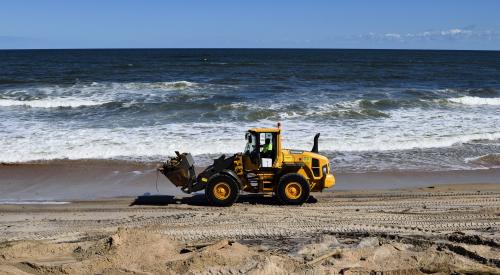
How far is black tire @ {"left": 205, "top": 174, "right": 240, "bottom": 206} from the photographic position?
38.5 ft

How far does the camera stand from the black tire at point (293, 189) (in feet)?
38.4

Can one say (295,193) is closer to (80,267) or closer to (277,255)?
(277,255)

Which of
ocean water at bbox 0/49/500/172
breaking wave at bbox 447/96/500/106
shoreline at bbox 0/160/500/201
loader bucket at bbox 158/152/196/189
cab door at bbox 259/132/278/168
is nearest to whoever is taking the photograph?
cab door at bbox 259/132/278/168

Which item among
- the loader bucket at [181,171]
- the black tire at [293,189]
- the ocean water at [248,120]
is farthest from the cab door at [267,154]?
the ocean water at [248,120]

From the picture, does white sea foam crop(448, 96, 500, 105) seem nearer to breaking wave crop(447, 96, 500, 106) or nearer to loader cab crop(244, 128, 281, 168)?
breaking wave crop(447, 96, 500, 106)

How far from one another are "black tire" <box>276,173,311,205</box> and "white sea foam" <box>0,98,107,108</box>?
17.4m

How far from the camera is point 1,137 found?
61.6 ft

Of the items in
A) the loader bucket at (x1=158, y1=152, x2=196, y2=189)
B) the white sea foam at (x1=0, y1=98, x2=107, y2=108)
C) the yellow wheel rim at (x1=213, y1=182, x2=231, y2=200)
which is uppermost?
the white sea foam at (x1=0, y1=98, x2=107, y2=108)

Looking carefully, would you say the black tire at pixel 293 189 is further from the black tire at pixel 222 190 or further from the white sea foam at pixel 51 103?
the white sea foam at pixel 51 103

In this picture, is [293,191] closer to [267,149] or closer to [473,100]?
[267,149]

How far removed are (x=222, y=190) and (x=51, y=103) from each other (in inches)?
719

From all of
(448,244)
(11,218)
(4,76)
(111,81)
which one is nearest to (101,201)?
(11,218)

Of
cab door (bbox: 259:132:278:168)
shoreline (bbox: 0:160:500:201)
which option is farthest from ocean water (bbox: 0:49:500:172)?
cab door (bbox: 259:132:278:168)

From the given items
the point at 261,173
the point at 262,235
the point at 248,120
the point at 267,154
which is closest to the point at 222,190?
the point at 261,173
